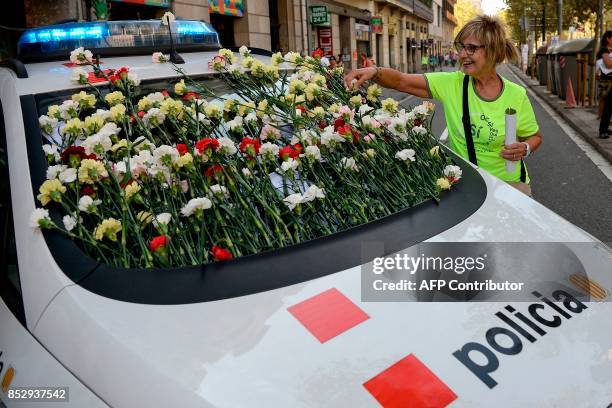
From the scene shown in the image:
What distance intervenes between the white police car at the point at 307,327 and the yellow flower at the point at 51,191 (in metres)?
0.08

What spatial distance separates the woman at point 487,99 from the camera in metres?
2.87

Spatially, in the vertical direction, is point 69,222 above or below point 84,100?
below

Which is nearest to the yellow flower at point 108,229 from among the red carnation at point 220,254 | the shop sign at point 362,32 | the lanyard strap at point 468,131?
the red carnation at point 220,254

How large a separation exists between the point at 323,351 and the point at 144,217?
74cm

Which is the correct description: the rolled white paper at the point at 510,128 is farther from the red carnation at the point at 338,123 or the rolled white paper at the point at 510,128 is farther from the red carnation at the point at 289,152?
the red carnation at the point at 289,152

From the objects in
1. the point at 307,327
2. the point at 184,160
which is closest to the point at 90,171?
the point at 184,160

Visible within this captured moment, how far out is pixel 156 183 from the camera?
1952 mm

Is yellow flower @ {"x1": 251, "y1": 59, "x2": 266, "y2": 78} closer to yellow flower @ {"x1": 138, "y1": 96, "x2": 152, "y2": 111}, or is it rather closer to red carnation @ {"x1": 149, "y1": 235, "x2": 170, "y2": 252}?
yellow flower @ {"x1": 138, "y1": 96, "x2": 152, "y2": 111}

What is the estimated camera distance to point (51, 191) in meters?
1.80

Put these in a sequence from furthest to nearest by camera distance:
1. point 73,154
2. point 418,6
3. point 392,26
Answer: point 418,6, point 392,26, point 73,154

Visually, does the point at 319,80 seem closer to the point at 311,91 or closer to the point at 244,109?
the point at 311,91

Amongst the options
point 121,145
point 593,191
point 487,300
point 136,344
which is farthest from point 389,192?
point 593,191

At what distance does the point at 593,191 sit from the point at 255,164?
18.8ft

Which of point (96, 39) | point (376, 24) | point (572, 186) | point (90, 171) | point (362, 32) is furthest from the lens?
point (376, 24)
